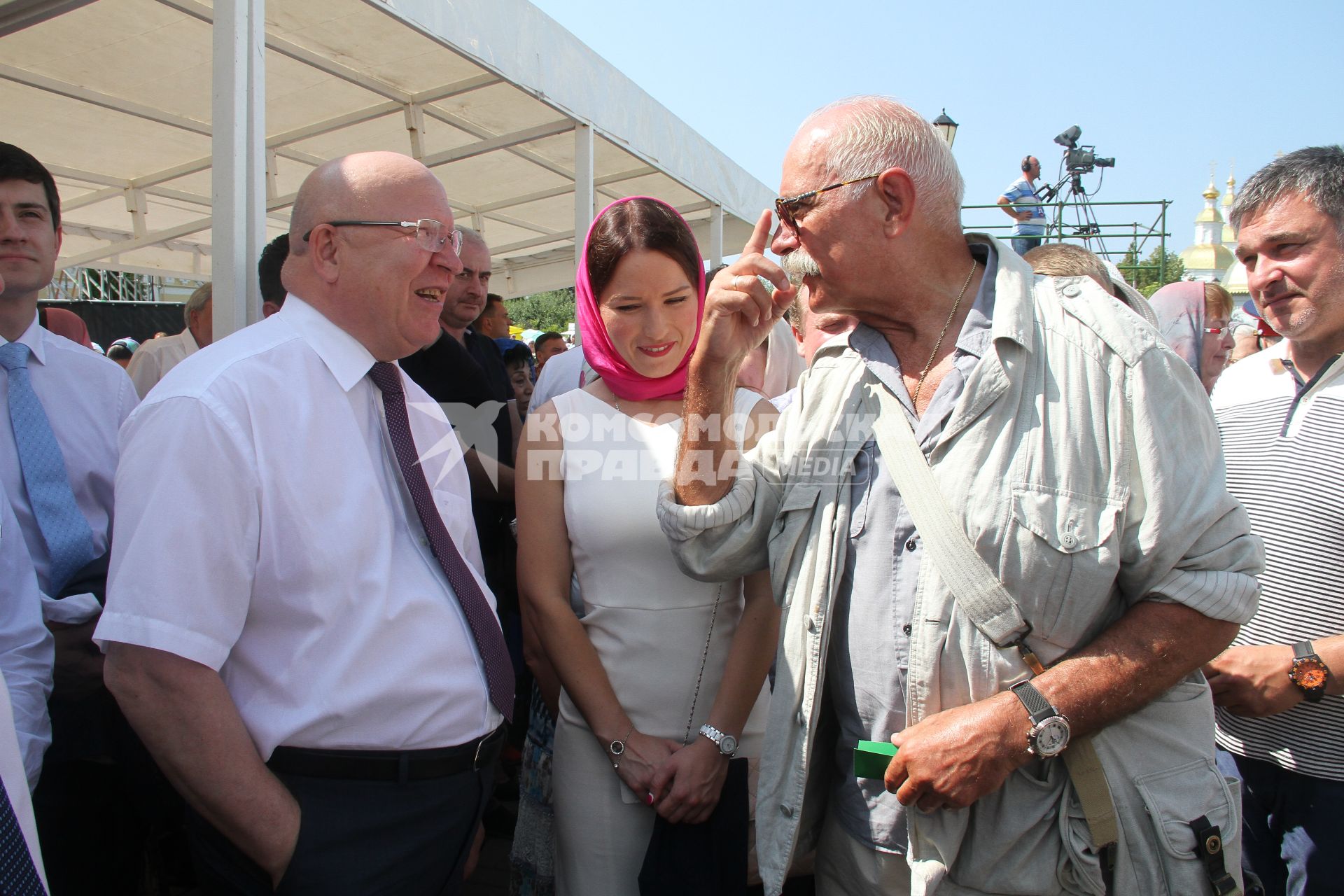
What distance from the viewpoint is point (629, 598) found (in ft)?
7.02

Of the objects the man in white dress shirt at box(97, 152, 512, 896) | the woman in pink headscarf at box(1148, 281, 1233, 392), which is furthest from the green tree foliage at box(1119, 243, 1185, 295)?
the man in white dress shirt at box(97, 152, 512, 896)

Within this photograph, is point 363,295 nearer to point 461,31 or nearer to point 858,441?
point 858,441

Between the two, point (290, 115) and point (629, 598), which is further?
point (290, 115)

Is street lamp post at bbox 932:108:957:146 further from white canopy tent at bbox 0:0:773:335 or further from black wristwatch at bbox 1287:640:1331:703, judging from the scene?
black wristwatch at bbox 1287:640:1331:703

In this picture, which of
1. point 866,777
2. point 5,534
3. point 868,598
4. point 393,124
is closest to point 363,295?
point 5,534

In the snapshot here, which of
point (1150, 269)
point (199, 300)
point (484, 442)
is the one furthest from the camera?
point (1150, 269)

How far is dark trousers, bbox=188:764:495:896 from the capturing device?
5.15ft

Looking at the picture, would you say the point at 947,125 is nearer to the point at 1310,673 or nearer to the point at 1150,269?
the point at 1310,673

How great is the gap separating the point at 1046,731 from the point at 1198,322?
3426mm

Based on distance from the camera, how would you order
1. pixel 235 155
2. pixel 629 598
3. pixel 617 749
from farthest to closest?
pixel 235 155
pixel 629 598
pixel 617 749

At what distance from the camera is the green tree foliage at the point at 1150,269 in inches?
491

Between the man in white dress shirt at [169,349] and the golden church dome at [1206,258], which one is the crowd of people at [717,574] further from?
the golden church dome at [1206,258]

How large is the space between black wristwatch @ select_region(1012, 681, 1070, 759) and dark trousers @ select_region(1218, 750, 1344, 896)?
1.06m

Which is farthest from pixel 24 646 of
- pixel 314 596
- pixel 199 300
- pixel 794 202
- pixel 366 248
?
pixel 199 300
